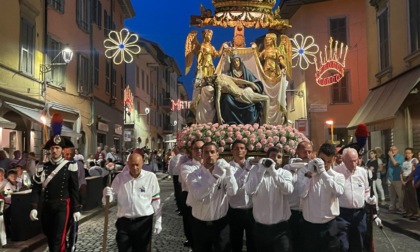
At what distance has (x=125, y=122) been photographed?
40.1 m

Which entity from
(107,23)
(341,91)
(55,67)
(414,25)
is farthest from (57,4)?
(341,91)

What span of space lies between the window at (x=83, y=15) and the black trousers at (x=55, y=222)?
19.1m

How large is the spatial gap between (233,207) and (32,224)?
16.5 feet

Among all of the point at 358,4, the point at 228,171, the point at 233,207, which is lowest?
the point at 233,207

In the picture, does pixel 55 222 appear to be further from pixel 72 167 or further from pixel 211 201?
pixel 211 201

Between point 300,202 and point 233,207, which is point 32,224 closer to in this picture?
point 233,207

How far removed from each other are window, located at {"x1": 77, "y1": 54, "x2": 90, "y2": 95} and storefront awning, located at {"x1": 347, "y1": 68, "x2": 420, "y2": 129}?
13149mm

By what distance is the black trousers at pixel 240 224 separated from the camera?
6488mm

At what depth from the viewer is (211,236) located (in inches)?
233

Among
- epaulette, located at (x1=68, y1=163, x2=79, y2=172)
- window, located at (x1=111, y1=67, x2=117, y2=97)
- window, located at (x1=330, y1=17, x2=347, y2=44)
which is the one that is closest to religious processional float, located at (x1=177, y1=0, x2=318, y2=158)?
epaulette, located at (x1=68, y1=163, x2=79, y2=172)

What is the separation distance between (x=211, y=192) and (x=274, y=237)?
880 mm

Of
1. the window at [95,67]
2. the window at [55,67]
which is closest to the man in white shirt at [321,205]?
the window at [55,67]

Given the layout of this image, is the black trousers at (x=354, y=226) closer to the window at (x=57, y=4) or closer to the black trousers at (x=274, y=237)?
the black trousers at (x=274, y=237)


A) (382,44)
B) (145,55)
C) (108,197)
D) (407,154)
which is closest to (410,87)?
(407,154)
